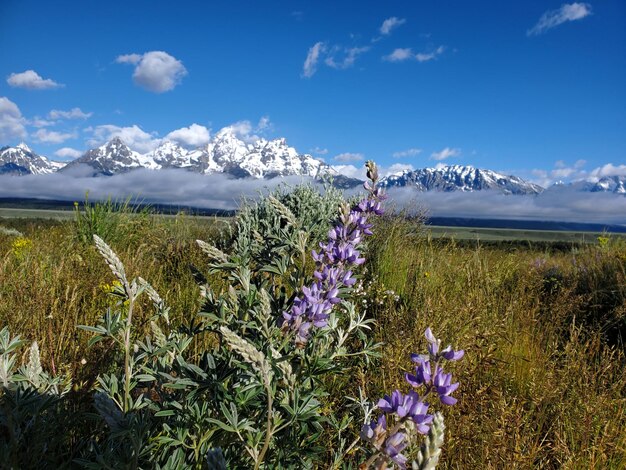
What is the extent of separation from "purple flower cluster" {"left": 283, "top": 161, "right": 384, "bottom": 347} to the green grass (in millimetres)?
683

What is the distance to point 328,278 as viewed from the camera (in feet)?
4.93

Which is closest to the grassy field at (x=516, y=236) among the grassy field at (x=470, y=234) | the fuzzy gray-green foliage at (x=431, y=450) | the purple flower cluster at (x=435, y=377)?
the grassy field at (x=470, y=234)

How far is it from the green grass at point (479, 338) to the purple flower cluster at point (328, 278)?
683 millimetres

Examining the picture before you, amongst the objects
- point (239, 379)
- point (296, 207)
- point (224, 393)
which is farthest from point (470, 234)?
point (224, 393)

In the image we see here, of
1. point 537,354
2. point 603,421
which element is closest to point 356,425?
point 603,421

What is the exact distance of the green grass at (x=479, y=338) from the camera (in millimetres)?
2133

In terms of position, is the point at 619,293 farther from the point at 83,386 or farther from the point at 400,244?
the point at 83,386

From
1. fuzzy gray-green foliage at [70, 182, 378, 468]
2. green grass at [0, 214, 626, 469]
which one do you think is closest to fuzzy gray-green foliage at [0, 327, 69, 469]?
fuzzy gray-green foliage at [70, 182, 378, 468]

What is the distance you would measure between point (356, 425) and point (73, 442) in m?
1.38

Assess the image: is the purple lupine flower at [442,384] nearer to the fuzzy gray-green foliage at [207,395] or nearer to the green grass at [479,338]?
the fuzzy gray-green foliage at [207,395]

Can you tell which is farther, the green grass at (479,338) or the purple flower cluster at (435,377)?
the green grass at (479,338)

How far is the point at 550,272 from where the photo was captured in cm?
689

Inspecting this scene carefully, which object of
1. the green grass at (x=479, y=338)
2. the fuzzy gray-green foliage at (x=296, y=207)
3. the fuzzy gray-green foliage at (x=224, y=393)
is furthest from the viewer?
the fuzzy gray-green foliage at (x=296, y=207)

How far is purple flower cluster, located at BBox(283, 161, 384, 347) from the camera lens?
4.80ft
